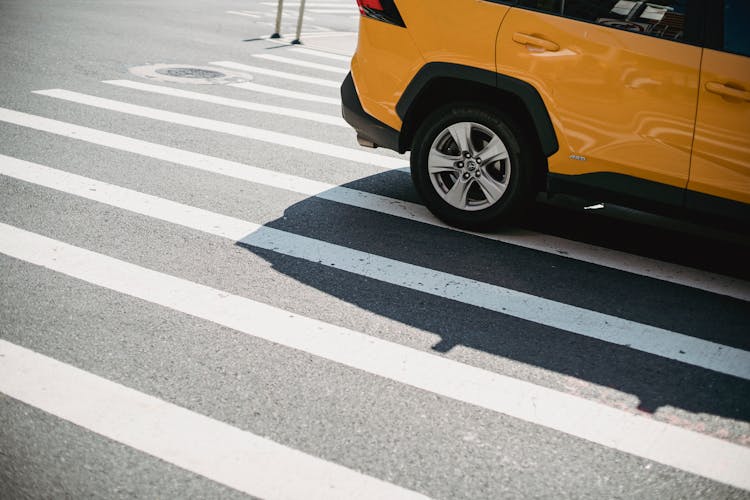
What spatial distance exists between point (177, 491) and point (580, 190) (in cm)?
353

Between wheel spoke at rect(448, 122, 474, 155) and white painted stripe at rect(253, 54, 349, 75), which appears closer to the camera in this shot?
wheel spoke at rect(448, 122, 474, 155)

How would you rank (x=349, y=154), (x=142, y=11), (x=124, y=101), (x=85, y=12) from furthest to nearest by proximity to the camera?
1. (x=142, y=11)
2. (x=85, y=12)
3. (x=124, y=101)
4. (x=349, y=154)

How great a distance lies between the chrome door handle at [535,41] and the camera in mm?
5305

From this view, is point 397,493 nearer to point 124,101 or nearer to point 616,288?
point 616,288

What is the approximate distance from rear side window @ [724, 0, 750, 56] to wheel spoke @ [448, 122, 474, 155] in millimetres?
1754

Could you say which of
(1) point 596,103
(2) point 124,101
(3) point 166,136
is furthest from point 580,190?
(2) point 124,101

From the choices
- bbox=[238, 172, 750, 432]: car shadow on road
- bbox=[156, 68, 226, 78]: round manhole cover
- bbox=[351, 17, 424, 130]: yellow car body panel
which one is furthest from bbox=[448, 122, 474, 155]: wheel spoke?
bbox=[156, 68, 226, 78]: round manhole cover

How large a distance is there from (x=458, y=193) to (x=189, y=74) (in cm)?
630

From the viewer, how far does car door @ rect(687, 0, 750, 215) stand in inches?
190

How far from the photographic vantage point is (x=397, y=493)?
9.96 feet

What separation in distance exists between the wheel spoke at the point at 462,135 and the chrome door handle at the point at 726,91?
163cm

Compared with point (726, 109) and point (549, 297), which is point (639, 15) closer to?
point (726, 109)

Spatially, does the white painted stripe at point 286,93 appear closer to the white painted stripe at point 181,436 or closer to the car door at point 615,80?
the car door at point 615,80

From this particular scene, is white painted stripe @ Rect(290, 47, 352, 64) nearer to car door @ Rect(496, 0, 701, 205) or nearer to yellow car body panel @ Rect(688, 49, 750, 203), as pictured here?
car door @ Rect(496, 0, 701, 205)
